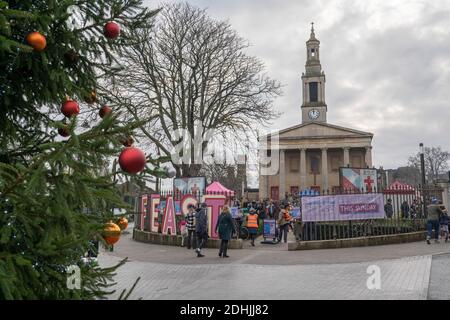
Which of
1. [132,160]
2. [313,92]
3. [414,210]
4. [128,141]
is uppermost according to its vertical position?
[313,92]

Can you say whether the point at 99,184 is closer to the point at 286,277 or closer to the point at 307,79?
the point at 286,277

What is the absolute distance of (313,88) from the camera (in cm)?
7344

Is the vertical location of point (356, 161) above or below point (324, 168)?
above

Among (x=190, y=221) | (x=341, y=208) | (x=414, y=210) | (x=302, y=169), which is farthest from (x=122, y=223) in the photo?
(x=302, y=169)

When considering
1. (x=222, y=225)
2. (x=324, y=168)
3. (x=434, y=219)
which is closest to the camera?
(x=222, y=225)

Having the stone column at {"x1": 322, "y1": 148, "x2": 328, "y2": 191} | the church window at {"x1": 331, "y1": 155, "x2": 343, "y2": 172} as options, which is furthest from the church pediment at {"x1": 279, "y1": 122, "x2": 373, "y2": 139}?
the church window at {"x1": 331, "y1": 155, "x2": 343, "y2": 172}

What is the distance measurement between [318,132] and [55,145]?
62.7 metres

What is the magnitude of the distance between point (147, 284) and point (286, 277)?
3.27 m

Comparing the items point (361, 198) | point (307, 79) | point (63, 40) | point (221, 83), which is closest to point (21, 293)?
point (63, 40)

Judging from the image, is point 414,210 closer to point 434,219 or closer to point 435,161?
point 434,219

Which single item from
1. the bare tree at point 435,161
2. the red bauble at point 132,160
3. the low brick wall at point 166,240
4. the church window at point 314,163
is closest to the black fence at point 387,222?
the low brick wall at point 166,240

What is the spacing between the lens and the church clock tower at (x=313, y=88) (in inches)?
2810

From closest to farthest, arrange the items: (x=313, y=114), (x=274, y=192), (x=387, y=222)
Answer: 1. (x=387, y=222)
2. (x=274, y=192)
3. (x=313, y=114)

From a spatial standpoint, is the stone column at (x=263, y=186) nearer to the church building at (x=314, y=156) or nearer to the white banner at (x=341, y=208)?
the church building at (x=314, y=156)
